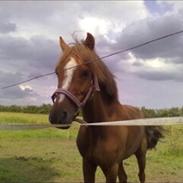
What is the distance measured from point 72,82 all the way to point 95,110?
0.81 m

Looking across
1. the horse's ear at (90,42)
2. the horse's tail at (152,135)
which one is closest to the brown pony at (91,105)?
the horse's ear at (90,42)

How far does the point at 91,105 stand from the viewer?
17.6ft

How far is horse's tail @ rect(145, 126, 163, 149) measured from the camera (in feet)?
28.2

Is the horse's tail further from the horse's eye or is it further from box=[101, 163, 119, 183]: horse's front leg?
the horse's eye

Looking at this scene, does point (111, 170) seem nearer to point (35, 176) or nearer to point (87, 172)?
point (87, 172)

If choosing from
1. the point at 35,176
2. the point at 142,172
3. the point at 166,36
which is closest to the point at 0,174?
the point at 35,176

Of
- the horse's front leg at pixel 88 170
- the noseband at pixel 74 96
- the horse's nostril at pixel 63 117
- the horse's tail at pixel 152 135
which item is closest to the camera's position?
the horse's nostril at pixel 63 117

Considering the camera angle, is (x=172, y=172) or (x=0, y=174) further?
(x=172, y=172)

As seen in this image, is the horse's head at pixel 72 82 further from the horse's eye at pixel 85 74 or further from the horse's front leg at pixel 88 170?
the horse's front leg at pixel 88 170

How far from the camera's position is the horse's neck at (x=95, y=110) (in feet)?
17.6

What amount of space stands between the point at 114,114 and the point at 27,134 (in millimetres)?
22308

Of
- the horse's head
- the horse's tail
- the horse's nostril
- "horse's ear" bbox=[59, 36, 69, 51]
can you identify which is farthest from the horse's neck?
the horse's tail

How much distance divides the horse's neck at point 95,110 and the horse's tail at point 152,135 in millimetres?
3161

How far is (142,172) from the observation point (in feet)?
26.3
